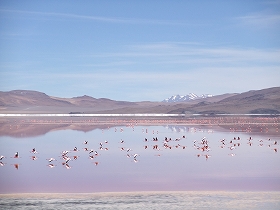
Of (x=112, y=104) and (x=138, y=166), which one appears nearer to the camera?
(x=138, y=166)

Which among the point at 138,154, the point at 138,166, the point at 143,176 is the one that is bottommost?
the point at 143,176

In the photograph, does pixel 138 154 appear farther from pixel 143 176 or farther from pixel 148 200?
pixel 148 200

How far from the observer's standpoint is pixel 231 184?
13930 millimetres

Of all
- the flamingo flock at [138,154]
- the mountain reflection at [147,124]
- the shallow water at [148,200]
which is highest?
the mountain reflection at [147,124]

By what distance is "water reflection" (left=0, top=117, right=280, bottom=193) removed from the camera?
1389cm

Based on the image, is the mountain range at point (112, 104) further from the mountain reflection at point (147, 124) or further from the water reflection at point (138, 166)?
the water reflection at point (138, 166)

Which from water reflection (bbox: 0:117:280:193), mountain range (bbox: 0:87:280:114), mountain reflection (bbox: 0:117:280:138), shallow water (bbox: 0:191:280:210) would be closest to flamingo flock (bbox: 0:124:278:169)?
water reflection (bbox: 0:117:280:193)

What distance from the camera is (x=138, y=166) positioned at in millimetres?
17453

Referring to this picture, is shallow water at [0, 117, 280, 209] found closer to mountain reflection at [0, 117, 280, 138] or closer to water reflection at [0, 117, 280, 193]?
water reflection at [0, 117, 280, 193]

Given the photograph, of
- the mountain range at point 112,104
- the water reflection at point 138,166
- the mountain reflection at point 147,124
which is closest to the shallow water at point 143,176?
the water reflection at point 138,166

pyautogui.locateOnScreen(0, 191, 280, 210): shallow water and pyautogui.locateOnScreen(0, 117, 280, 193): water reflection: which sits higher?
pyautogui.locateOnScreen(0, 117, 280, 193): water reflection

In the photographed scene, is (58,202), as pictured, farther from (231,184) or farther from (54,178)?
(231,184)

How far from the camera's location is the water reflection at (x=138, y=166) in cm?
1389

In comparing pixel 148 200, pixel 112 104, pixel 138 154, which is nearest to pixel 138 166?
pixel 138 154
